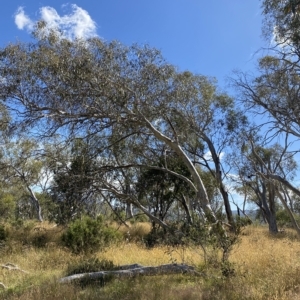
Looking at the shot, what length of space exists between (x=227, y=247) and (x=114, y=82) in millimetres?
4711

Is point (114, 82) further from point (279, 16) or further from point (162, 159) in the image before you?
point (162, 159)

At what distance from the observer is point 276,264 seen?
723 centimetres

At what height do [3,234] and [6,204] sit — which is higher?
[6,204]

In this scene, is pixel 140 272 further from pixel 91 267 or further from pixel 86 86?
pixel 86 86

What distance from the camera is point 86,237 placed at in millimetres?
12992

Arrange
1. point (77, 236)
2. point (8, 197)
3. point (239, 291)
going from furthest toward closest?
point (8, 197) → point (77, 236) → point (239, 291)

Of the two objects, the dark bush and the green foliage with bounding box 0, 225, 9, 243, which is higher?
the green foliage with bounding box 0, 225, 9, 243

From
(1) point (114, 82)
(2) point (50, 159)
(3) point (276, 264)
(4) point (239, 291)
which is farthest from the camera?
(2) point (50, 159)

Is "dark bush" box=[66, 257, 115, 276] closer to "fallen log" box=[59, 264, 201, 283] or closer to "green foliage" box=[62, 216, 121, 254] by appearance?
"fallen log" box=[59, 264, 201, 283]

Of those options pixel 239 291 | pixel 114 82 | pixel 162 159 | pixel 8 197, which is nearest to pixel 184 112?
pixel 162 159

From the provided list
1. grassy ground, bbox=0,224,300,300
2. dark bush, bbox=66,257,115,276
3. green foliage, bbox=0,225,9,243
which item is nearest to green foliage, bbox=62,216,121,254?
grassy ground, bbox=0,224,300,300

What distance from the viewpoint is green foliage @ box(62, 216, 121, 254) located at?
12.6 meters

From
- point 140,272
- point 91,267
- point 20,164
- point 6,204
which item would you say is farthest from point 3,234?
point 6,204

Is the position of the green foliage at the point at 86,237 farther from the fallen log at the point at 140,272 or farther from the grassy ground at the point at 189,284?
the fallen log at the point at 140,272
